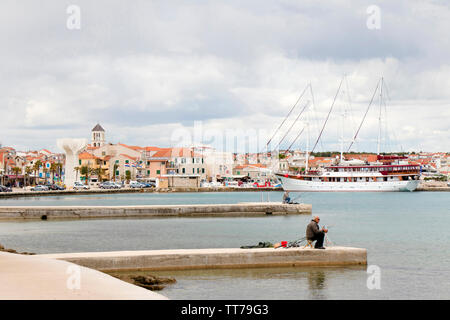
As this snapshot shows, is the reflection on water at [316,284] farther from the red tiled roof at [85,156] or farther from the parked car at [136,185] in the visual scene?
the red tiled roof at [85,156]

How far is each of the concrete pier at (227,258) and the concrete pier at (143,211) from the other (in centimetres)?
2524

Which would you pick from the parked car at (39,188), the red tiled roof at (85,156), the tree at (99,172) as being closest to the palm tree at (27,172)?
the red tiled roof at (85,156)

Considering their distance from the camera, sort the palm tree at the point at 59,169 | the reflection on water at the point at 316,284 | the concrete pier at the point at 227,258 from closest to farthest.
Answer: the reflection on water at the point at 316,284
the concrete pier at the point at 227,258
the palm tree at the point at 59,169

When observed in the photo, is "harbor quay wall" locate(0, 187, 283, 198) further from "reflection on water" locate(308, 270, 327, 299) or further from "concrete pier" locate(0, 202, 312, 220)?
"reflection on water" locate(308, 270, 327, 299)

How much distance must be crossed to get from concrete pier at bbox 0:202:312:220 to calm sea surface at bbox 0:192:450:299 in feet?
4.66

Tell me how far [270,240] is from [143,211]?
16713 millimetres

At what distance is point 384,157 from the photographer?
136 metres

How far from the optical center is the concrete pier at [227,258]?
17.8m

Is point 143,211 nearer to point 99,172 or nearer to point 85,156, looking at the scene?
point 99,172

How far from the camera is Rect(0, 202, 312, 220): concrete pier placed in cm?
4150

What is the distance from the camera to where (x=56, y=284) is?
1222 cm

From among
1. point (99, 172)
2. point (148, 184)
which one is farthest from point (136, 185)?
point (99, 172)
